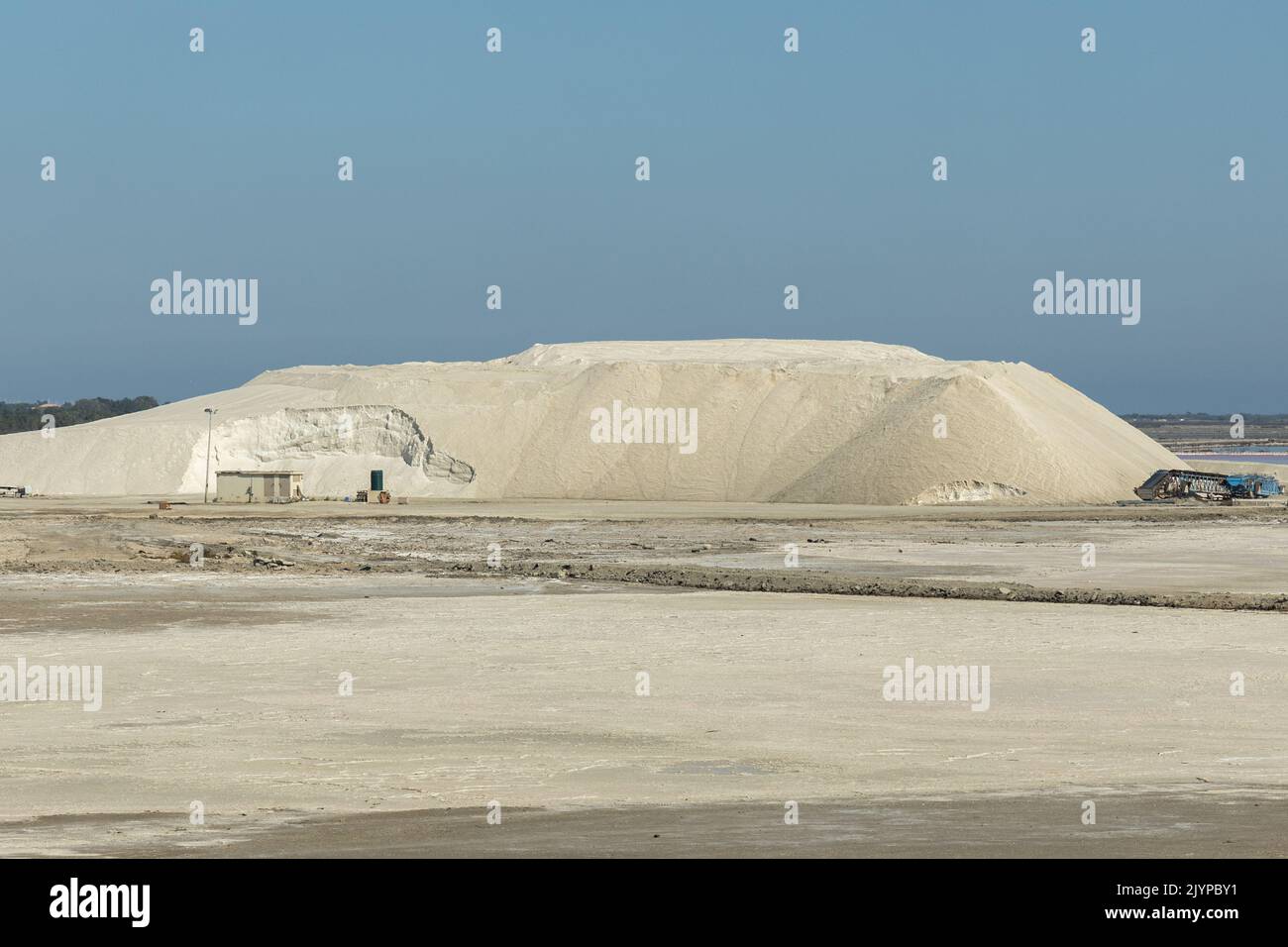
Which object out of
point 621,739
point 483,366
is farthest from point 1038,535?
point 483,366

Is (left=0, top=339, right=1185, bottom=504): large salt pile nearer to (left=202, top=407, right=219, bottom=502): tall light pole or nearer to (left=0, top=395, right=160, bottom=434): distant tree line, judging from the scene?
(left=202, top=407, right=219, bottom=502): tall light pole

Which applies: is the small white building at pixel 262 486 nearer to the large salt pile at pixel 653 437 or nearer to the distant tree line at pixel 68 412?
the large salt pile at pixel 653 437

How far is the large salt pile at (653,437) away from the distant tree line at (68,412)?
50.2 metres

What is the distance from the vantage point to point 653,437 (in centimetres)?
9388

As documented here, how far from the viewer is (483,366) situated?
114438 millimetres

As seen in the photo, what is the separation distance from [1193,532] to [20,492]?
6303 cm

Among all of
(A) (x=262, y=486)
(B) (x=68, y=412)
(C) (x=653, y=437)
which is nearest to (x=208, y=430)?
(A) (x=262, y=486)

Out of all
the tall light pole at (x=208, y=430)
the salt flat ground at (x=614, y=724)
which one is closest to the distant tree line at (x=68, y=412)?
the tall light pole at (x=208, y=430)

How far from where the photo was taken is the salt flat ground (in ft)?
36.9

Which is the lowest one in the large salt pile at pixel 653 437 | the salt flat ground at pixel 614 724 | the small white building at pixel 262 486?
the salt flat ground at pixel 614 724

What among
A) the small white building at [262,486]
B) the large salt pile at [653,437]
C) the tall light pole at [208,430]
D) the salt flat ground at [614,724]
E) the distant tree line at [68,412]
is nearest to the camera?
the salt flat ground at [614,724]

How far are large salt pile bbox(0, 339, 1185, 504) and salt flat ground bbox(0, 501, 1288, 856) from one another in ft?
149

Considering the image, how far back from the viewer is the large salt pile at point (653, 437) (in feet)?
269
